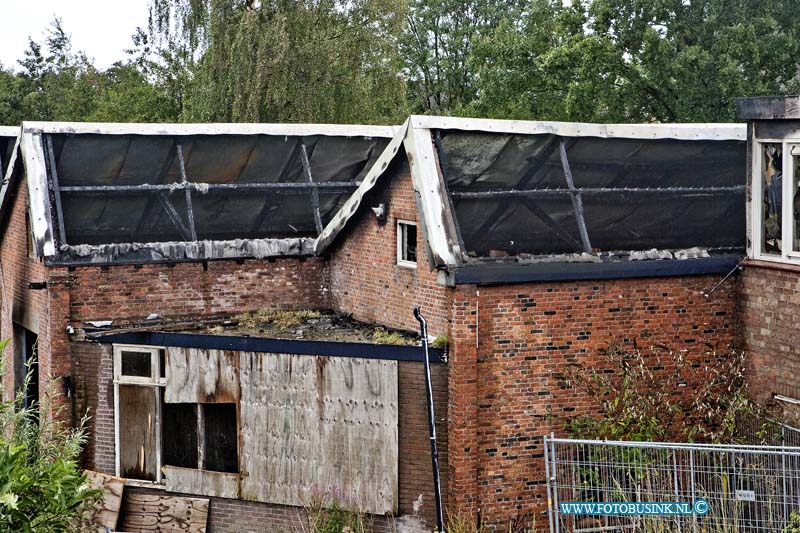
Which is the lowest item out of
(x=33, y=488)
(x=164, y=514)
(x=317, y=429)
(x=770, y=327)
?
(x=164, y=514)

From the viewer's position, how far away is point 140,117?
47031mm

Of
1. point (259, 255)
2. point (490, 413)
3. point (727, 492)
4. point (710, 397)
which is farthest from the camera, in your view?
point (259, 255)

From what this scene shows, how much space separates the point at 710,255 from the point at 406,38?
140 feet

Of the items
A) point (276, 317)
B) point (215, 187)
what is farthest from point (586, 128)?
point (215, 187)

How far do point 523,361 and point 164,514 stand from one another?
5.66m

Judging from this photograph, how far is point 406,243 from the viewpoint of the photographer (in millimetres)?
15523

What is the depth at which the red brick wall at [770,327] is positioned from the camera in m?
13.7

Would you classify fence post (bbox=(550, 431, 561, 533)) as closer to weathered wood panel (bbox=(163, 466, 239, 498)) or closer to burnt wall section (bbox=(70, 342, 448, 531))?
burnt wall section (bbox=(70, 342, 448, 531))

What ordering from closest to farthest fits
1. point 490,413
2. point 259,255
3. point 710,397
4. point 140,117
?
1. point 490,413
2. point 710,397
3. point 259,255
4. point 140,117

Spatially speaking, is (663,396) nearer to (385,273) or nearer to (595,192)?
(595,192)

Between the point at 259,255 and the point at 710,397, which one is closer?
the point at 710,397

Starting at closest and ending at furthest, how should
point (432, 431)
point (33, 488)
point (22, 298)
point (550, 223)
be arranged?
1. point (33, 488)
2. point (432, 431)
3. point (550, 223)
4. point (22, 298)

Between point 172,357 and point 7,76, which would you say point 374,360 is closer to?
point 172,357

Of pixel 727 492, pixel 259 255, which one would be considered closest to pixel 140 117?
pixel 259 255
